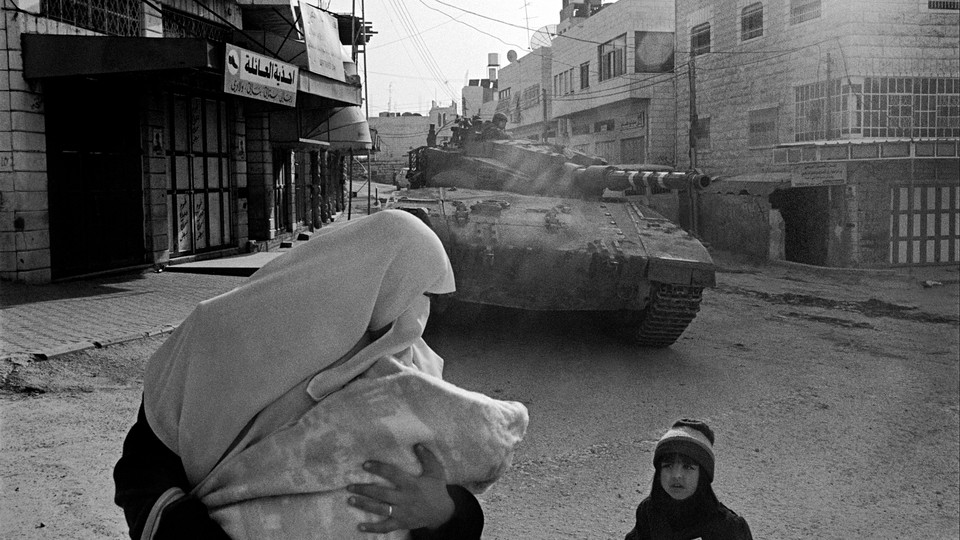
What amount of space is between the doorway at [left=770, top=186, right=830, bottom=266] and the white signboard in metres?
0.22

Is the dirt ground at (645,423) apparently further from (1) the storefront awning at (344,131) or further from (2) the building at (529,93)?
(2) the building at (529,93)

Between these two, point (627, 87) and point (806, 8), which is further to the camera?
point (627, 87)

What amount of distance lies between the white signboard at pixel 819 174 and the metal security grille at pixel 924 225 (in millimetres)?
1113

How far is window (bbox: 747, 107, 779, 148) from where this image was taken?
1813cm

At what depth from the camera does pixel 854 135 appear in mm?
15984

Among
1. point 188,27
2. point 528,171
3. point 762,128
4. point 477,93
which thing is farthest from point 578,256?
point 477,93

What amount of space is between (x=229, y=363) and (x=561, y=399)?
4869 mm

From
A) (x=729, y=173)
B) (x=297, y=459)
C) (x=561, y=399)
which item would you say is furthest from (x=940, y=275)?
(x=297, y=459)

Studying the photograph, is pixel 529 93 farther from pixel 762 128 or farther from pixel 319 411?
pixel 319 411

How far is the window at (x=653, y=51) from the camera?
81.8 feet

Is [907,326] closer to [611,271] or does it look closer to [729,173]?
[611,271]

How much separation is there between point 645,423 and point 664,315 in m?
2.07

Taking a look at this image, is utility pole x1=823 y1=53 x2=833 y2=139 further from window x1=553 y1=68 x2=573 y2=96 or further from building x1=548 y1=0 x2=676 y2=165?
window x1=553 y1=68 x2=573 y2=96

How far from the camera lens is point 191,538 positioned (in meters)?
1.37
